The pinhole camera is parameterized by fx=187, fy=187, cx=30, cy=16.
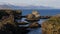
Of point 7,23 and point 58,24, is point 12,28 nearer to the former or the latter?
point 7,23

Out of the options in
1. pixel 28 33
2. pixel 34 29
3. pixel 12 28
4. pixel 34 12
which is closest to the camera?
pixel 12 28

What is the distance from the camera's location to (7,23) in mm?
15062

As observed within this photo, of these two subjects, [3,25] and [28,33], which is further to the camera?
[28,33]

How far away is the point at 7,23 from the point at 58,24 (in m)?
5.82

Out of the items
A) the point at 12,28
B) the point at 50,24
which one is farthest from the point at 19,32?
the point at 50,24

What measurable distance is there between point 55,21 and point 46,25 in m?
0.83

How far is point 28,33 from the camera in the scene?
53.6 feet

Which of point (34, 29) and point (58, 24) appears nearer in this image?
point (58, 24)

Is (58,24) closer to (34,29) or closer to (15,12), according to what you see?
(34,29)

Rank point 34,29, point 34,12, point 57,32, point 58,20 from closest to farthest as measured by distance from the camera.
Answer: point 57,32 < point 58,20 < point 34,29 < point 34,12

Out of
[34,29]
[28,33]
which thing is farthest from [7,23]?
[34,29]

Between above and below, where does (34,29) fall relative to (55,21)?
below

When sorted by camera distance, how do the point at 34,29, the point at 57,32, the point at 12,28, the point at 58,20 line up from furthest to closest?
the point at 34,29 < the point at 12,28 < the point at 58,20 < the point at 57,32

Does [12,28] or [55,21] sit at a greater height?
[55,21]
